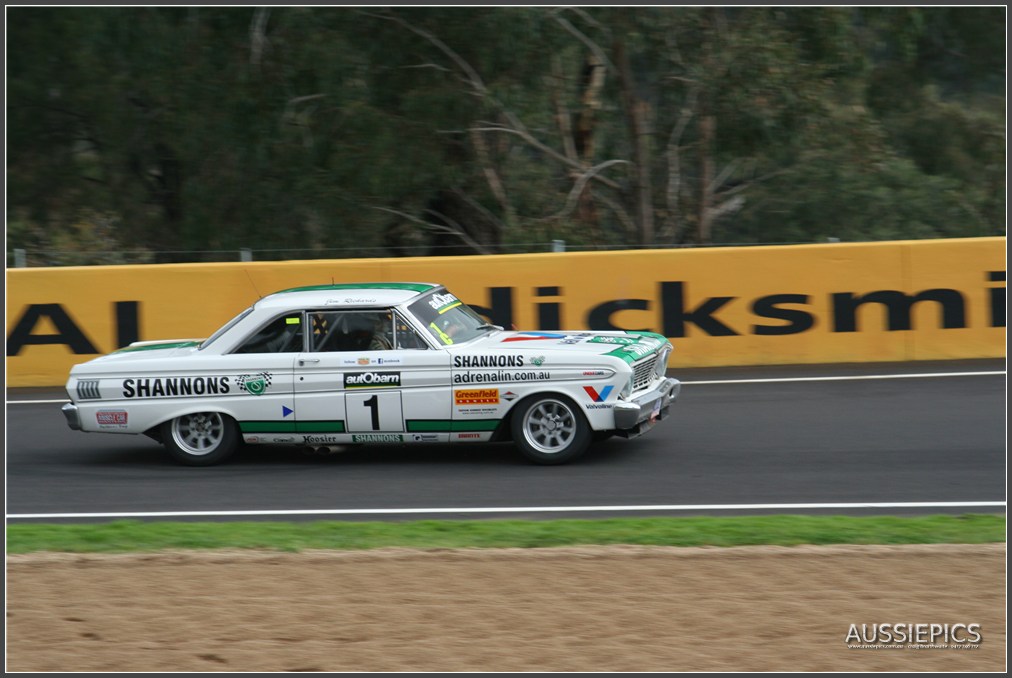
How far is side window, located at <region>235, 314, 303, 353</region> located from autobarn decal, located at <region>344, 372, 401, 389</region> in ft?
1.84

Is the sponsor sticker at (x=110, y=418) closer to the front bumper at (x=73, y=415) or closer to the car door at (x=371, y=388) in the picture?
the front bumper at (x=73, y=415)

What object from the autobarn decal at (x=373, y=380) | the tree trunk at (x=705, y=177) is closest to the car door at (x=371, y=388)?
the autobarn decal at (x=373, y=380)

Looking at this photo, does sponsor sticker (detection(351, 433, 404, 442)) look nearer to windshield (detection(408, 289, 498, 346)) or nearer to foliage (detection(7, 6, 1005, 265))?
windshield (detection(408, 289, 498, 346))

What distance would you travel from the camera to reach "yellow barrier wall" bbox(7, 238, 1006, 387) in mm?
13500

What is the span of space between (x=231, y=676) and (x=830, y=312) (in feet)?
32.0

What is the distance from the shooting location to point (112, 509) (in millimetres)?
9047

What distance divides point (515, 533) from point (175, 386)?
385cm

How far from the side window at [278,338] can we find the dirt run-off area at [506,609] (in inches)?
117

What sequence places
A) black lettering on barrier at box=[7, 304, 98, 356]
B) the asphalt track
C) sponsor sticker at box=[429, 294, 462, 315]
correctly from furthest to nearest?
black lettering on barrier at box=[7, 304, 98, 356], sponsor sticker at box=[429, 294, 462, 315], the asphalt track

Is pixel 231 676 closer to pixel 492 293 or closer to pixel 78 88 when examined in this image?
pixel 492 293

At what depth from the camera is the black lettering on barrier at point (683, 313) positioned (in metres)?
13.7

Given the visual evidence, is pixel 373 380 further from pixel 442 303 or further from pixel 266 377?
pixel 442 303

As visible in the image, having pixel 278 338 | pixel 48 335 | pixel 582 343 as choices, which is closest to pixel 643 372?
pixel 582 343

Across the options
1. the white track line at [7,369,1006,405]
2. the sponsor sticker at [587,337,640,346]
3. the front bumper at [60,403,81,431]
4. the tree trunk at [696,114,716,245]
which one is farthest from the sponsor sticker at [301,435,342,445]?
the tree trunk at [696,114,716,245]
